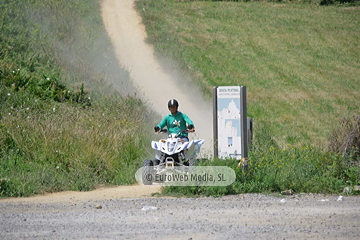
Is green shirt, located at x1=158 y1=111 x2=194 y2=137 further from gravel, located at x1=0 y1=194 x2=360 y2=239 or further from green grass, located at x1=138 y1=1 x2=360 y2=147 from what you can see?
green grass, located at x1=138 y1=1 x2=360 y2=147

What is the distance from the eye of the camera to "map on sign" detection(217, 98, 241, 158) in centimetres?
1053

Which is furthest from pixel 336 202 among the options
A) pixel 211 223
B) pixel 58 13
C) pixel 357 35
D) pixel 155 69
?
pixel 357 35

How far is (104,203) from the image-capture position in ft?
28.7

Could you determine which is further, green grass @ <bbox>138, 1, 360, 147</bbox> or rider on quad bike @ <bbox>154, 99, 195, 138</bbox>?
green grass @ <bbox>138, 1, 360, 147</bbox>

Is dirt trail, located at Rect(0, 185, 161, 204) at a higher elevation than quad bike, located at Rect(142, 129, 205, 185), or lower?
lower

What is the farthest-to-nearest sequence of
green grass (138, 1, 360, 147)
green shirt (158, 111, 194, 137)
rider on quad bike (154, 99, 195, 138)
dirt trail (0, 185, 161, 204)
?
green grass (138, 1, 360, 147) < green shirt (158, 111, 194, 137) < rider on quad bike (154, 99, 195, 138) < dirt trail (0, 185, 161, 204)

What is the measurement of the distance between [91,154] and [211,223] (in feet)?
17.3

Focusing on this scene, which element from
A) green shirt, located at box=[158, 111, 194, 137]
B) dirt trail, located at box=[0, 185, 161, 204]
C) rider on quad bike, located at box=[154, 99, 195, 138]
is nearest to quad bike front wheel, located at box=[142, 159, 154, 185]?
dirt trail, located at box=[0, 185, 161, 204]

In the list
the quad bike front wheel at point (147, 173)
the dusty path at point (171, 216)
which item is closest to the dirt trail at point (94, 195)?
the dusty path at point (171, 216)

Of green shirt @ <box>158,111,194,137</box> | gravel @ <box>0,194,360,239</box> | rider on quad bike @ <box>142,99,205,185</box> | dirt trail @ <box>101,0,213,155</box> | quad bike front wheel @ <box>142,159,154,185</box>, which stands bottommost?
gravel @ <box>0,194,360,239</box>

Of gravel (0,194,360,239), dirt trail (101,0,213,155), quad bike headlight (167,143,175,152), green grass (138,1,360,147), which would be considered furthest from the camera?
green grass (138,1,360,147)

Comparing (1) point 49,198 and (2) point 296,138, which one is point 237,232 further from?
(2) point 296,138

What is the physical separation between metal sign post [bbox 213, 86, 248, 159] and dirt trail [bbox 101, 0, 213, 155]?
6.63m

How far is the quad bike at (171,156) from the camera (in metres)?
10.6
